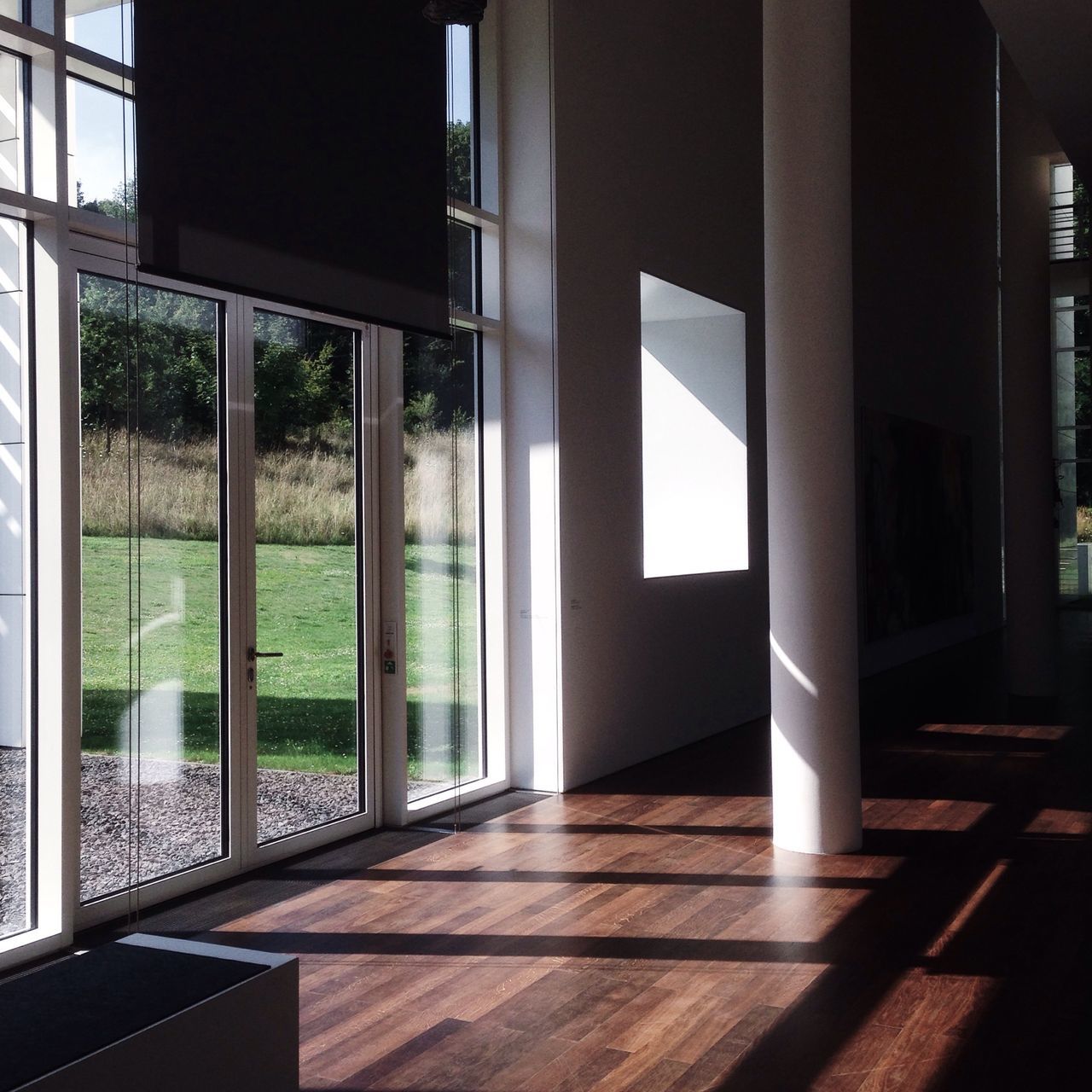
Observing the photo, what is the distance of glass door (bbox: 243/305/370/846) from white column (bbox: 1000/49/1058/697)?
22.9ft

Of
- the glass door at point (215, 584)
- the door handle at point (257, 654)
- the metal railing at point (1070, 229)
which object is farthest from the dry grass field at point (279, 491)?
the metal railing at point (1070, 229)

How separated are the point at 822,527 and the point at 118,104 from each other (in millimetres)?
3704

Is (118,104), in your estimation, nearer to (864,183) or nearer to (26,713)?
(26,713)

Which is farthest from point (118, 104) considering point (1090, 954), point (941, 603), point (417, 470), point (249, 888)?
point (941, 603)

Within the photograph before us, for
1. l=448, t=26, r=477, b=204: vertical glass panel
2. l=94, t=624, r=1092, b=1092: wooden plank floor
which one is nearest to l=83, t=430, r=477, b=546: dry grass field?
l=448, t=26, r=477, b=204: vertical glass panel

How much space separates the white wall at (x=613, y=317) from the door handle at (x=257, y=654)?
6.66 ft

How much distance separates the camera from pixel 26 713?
15.4 feet

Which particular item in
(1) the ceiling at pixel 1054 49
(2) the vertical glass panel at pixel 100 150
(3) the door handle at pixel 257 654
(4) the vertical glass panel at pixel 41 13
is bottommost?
(3) the door handle at pixel 257 654

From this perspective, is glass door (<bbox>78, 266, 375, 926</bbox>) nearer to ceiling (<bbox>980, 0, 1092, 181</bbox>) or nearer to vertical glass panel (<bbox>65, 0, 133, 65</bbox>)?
vertical glass panel (<bbox>65, 0, 133, 65</bbox>)

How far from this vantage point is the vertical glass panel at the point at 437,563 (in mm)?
6699

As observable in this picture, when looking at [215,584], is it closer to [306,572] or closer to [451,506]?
[306,572]

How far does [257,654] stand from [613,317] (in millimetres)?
3577

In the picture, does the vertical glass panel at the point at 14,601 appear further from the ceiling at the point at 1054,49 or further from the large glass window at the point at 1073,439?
the large glass window at the point at 1073,439

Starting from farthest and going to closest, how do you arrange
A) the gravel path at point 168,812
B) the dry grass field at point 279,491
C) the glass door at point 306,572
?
the glass door at point 306,572
the dry grass field at point 279,491
the gravel path at point 168,812
